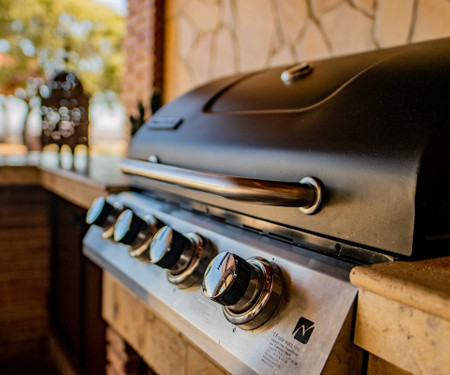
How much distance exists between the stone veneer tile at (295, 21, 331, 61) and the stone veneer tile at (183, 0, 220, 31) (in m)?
0.97

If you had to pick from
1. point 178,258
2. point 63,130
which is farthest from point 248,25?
point 178,258

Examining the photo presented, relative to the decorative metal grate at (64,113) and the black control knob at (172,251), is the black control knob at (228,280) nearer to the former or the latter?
the black control knob at (172,251)

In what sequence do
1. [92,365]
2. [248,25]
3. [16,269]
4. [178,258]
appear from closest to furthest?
1. [178,258]
2. [92,365]
3. [248,25]
4. [16,269]

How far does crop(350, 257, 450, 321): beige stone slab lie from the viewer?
514mm

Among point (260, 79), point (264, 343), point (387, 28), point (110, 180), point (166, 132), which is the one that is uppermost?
point (387, 28)

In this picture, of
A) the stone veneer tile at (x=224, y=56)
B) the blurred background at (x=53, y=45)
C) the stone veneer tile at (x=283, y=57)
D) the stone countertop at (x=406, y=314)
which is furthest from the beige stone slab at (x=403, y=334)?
the blurred background at (x=53, y=45)

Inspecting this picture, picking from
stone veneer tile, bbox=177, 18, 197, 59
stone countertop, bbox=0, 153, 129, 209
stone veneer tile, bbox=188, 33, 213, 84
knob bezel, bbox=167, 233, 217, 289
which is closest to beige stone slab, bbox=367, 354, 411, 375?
knob bezel, bbox=167, 233, 217, 289

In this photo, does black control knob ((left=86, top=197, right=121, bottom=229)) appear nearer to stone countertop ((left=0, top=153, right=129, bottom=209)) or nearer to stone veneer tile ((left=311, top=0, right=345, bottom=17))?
stone countertop ((left=0, top=153, right=129, bottom=209))

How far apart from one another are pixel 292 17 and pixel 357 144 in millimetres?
1722

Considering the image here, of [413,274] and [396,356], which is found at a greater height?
[413,274]

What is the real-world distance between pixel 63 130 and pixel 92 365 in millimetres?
1604

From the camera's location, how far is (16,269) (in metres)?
2.99

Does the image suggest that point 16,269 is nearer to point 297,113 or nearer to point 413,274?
point 297,113

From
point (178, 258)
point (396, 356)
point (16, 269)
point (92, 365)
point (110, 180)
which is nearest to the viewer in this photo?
point (396, 356)
